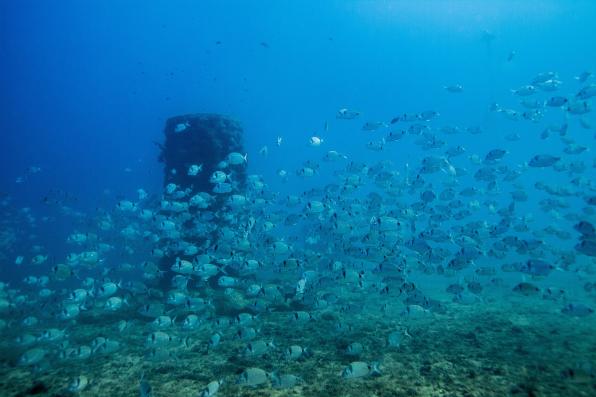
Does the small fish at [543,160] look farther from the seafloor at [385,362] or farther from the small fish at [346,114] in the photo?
the small fish at [346,114]

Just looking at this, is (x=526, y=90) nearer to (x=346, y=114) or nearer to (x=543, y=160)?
(x=543, y=160)

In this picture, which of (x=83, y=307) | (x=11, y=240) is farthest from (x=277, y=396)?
(x=11, y=240)

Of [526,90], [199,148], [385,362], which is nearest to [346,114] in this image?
[526,90]

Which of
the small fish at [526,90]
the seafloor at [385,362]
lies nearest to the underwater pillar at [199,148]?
the seafloor at [385,362]

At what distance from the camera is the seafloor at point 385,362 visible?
6.87 metres

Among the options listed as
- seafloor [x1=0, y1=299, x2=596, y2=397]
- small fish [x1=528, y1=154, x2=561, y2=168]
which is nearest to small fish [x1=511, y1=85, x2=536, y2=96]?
small fish [x1=528, y1=154, x2=561, y2=168]

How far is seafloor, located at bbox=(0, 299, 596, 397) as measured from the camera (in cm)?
687

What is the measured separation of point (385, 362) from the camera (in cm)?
806

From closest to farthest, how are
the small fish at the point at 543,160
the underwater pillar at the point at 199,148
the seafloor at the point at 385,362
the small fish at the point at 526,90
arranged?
the seafloor at the point at 385,362
the small fish at the point at 543,160
the small fish at the point at 526,90
the underwater pillar at the point at 199,148

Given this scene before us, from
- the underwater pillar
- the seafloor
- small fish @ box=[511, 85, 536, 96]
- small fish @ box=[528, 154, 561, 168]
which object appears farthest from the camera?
the underwater pillar

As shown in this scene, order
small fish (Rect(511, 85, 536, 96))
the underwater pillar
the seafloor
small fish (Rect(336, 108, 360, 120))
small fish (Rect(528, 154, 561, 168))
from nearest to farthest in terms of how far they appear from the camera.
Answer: the seafloor, small fish (Rect(528, 154, 561, 168)), small fish (Rect(336, 108, 360, 120)), small fish (Rect(511, 85, 536, 96)), the underwater pillar

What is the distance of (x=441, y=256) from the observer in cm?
1304

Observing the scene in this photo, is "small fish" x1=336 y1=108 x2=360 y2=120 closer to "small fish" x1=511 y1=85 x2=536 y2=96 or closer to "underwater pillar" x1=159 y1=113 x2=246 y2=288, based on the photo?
"underwater pillar" x1=159 y1=113 x2=246 y2=288

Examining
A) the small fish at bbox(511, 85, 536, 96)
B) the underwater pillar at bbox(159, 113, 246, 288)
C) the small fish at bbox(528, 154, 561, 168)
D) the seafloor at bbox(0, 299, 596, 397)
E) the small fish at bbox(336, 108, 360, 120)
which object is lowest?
the seafloor at bbox(0, 299, 596, 397)
